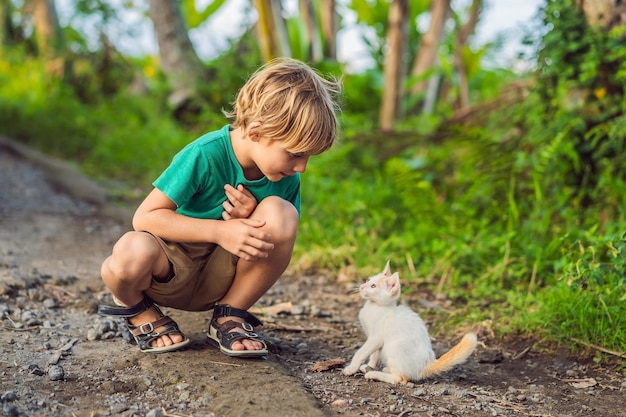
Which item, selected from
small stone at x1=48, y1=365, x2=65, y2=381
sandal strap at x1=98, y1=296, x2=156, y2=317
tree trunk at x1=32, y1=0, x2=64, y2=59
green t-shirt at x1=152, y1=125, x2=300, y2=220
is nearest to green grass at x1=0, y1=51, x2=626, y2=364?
green t-shirt at x1=152, y1=125, x2=300, y2=220

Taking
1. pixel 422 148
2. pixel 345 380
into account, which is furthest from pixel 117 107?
pixel 345 380

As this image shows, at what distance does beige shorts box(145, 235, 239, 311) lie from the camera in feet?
9.95

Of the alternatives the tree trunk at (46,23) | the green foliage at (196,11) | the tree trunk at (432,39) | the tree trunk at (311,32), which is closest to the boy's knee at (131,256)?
the tree trunk at (432,39)

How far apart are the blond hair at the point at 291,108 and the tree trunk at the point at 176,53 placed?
301 inches

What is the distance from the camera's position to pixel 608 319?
3.47 meters

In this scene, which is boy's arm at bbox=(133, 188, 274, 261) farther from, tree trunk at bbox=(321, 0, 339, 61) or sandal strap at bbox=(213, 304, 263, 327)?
tree trunk at bbox=(321, 0, 339, 61)

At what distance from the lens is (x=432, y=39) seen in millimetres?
10203

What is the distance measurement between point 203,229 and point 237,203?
0.19 m

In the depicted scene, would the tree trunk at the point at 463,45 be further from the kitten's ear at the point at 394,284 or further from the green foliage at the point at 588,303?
the kitten's ear at the point at 394,284

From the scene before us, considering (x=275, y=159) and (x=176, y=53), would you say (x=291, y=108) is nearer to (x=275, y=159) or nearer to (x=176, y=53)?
(x=275, y=159)

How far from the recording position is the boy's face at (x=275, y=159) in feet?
9.23

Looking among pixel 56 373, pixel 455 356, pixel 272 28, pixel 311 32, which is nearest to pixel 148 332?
pixel 56 373

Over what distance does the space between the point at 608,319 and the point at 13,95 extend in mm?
9602

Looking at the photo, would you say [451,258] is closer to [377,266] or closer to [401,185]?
[377,266]
